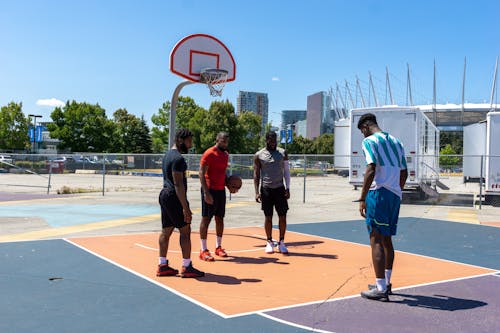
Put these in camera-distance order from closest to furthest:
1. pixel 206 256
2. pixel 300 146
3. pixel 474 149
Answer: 1. pixel 206 256
2. pixel 474 149
3. pixel 300 146

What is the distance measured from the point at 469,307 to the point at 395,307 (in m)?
0.82

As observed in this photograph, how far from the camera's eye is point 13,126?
65938 mm

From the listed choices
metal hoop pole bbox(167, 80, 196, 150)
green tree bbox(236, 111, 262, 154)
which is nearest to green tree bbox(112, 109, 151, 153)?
green tree bbox(236, 111, 262, 154)

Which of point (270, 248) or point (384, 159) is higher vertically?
point (384, 159)

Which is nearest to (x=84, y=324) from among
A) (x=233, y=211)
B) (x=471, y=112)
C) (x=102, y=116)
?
(x=233, y=211)

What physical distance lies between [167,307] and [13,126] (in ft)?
230

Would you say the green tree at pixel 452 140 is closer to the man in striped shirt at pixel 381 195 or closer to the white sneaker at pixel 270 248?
the white sneaker at pixel 270 248

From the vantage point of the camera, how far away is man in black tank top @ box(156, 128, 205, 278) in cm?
574

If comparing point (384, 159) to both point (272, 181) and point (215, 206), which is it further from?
point (215, 206)

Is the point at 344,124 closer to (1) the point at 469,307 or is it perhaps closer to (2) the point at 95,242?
(2) the point at 95,242

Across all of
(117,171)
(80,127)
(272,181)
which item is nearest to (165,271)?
(272,181)

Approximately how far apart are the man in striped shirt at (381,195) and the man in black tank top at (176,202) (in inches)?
87.2

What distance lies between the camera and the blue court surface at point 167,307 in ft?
14.0

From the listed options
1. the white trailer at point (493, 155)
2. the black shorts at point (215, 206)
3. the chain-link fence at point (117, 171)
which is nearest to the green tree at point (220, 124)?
the chain-link fence at point (117, 171)
